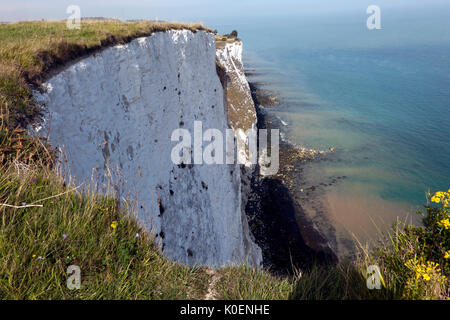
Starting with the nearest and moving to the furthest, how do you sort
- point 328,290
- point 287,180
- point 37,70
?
point 328,290 < point 37,70 < point 287,180

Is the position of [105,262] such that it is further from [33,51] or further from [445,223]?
[33,51]

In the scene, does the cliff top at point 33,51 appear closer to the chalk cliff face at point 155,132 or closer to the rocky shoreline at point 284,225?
the chalk cliff face at point 155,132

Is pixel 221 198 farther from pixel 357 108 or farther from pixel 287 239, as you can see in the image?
pixel 357 108

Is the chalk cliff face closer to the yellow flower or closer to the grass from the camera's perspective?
the grass

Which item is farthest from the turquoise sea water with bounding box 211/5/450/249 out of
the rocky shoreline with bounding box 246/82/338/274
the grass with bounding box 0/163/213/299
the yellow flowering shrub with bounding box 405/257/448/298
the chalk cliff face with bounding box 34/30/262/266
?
the grass with bounding box 0/163/213/299

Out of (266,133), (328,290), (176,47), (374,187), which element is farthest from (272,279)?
(266,133)

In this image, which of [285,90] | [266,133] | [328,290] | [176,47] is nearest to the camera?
[328,290]
